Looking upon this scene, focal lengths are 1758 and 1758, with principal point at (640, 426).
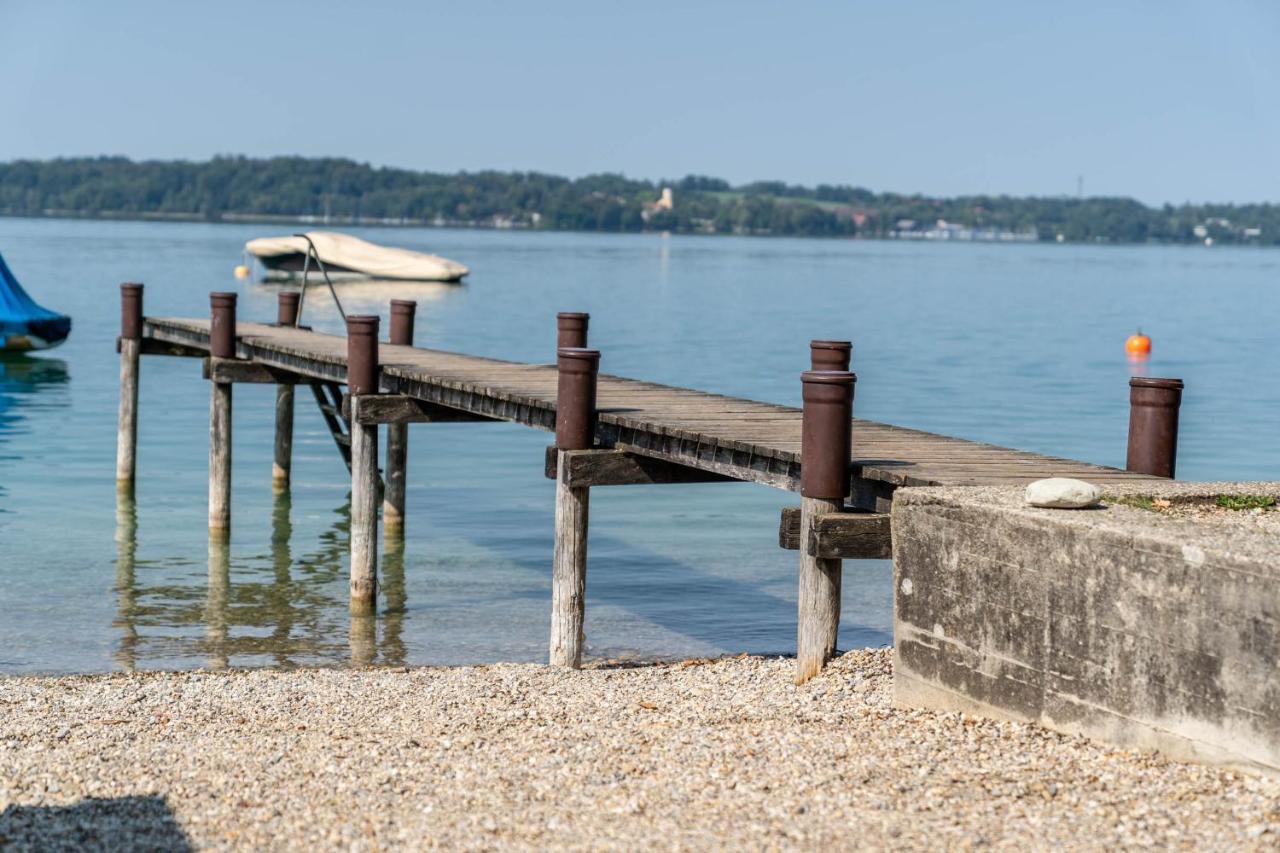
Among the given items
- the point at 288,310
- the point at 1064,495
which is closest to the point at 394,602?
the point at 288,310

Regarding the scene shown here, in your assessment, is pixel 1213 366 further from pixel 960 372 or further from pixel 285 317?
pixel 285 317

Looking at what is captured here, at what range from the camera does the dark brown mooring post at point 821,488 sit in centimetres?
990

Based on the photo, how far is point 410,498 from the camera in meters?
24.0

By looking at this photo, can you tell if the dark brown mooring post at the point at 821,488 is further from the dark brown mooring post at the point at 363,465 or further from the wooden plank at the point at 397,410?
the dark brown mooring post at the point at 363,465

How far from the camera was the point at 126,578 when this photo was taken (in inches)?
707

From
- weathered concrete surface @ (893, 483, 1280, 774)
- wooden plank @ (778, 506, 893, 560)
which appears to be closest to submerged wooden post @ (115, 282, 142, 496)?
wooden plank @ (778, 506, 893, 560)

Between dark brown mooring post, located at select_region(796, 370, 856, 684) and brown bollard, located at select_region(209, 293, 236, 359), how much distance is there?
422 inches

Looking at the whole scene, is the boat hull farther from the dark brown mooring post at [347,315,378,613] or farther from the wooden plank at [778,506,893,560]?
the wooden plank at [778,506,893,560]

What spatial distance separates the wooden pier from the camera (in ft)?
32.8

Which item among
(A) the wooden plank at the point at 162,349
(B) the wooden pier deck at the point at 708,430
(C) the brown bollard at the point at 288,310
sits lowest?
(A) the wooden plank at the point at 162,349

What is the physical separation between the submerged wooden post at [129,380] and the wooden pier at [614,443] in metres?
2.45

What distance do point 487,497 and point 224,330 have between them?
569 centimetres

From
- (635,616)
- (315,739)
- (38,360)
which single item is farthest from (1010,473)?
(38,360)

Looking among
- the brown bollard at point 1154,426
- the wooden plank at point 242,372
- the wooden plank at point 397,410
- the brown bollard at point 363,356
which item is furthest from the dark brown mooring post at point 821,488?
the wooden plank at point 242,372
